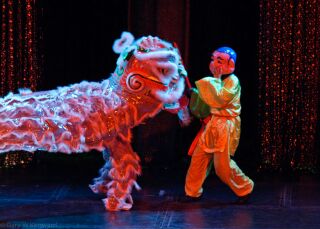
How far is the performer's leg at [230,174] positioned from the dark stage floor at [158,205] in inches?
5.9

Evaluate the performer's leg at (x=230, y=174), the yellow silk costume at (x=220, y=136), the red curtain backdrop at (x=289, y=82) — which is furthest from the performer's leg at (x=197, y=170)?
the red curtain backdrop at (x=289, y=82)

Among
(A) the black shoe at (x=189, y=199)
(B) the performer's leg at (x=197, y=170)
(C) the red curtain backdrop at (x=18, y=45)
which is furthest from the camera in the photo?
(C) the red curtain backdrop at (x=18, y=45)

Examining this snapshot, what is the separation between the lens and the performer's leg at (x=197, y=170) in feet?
23.6

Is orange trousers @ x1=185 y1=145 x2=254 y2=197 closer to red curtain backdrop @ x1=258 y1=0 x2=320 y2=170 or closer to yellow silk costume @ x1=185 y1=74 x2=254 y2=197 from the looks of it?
yellow silk costume @ x1=185 y1=74 x2=254 y2=197

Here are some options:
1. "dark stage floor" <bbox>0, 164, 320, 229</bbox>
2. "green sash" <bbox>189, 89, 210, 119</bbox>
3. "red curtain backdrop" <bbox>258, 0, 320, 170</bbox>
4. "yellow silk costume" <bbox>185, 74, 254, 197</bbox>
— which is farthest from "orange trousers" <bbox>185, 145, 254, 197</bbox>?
"red curtain backdrop" <bbox>258, 0, 320, 170</bbox>

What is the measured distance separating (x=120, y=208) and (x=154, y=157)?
232 centimetres

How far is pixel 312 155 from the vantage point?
8.96m

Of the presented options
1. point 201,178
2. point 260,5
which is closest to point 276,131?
point 260,5

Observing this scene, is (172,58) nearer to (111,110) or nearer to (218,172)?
(111,110)

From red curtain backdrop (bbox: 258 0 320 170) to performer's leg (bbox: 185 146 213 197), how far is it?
1807 millimetres

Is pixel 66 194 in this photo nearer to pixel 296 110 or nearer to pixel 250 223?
pixel 250 223

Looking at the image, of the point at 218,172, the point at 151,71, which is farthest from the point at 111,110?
the point at 218,172

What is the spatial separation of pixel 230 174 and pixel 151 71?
1.17 meters

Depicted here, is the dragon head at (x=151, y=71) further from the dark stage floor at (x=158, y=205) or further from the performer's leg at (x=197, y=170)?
the dark stage floor at (x=158, y=205)
